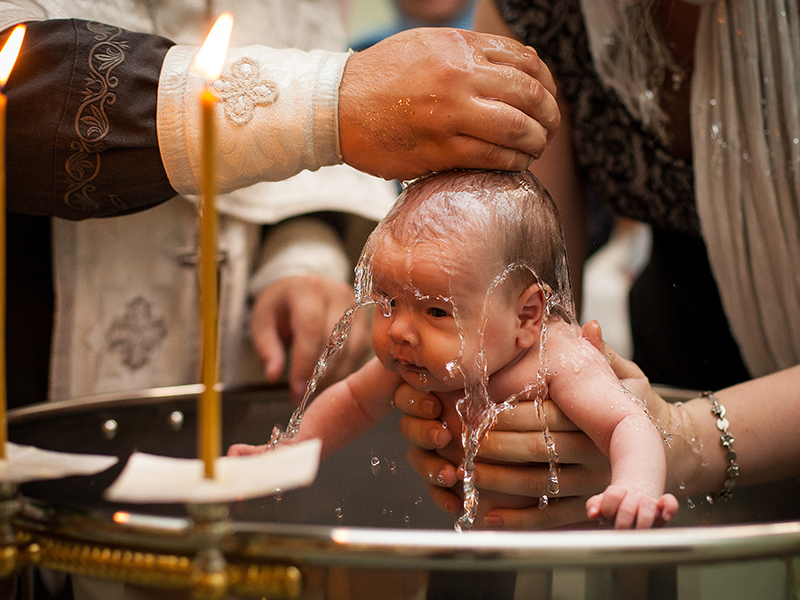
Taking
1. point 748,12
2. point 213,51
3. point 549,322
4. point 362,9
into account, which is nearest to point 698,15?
point 748,12

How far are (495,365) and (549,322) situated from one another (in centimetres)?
7

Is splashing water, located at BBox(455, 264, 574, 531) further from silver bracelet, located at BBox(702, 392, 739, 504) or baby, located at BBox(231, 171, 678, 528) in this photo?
silver bracelet, located at BBox(702, 392, 739, 504)

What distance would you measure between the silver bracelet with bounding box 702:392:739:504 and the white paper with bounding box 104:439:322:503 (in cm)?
44

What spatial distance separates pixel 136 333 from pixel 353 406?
400 mm

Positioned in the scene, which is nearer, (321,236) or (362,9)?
(321,236)

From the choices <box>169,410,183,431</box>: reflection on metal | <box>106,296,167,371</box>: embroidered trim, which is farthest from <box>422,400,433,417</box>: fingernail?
<box>106,296,167,371</box>: embroidered trim

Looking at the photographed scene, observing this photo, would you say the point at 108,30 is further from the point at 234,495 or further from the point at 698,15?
the point at 698,15

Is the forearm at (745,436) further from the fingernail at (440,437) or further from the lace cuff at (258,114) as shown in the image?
the lace cuff at (258,114)

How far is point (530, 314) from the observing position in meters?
0.58

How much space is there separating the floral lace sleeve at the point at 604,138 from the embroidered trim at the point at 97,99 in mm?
487

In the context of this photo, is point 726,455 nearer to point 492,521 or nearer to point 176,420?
point 492,521

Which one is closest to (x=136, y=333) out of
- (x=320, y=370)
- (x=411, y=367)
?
(x=320, y=370)

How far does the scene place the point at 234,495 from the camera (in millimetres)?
236

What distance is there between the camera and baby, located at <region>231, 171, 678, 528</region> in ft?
1.74
